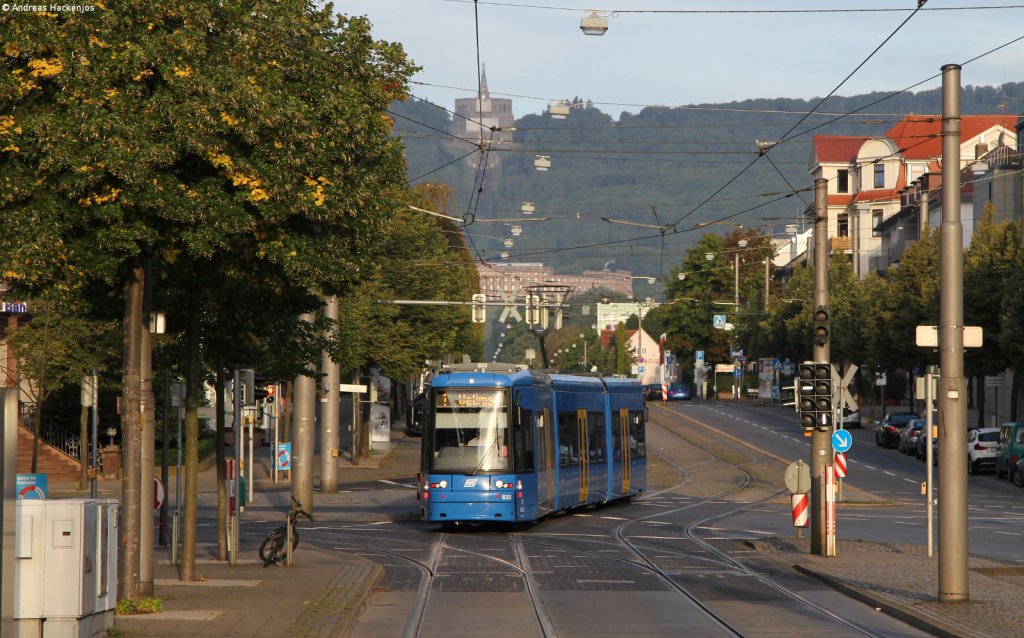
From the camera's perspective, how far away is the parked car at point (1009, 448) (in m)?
46.1

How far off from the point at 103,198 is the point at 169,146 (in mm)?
846

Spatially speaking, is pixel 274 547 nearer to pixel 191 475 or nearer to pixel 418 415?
pixel 191 475

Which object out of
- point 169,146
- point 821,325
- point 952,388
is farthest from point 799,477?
point 169,146

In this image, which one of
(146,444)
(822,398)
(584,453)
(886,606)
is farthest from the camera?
(584,453)

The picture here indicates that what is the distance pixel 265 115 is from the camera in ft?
47.1

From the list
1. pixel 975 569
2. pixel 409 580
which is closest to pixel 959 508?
pixel 975 569

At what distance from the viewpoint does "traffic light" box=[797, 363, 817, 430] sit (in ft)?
77.8

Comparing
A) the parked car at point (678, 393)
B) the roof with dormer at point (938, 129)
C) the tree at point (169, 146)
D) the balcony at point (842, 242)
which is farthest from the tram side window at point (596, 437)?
the balcony at point (842, 242)

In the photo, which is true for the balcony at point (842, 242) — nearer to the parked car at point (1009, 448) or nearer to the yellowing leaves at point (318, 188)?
the parked car at point (1009, 448)

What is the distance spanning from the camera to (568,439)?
107 ft

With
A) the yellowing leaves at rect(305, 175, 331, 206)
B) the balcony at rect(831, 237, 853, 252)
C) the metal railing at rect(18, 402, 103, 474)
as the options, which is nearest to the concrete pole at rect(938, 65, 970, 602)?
the yellowing leaves at rect(305, 175, 331, 206)

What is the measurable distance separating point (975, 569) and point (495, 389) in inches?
418

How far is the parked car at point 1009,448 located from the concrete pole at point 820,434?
23810 millimetres

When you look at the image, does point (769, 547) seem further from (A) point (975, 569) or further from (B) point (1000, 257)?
(B) point (1000, 257)
